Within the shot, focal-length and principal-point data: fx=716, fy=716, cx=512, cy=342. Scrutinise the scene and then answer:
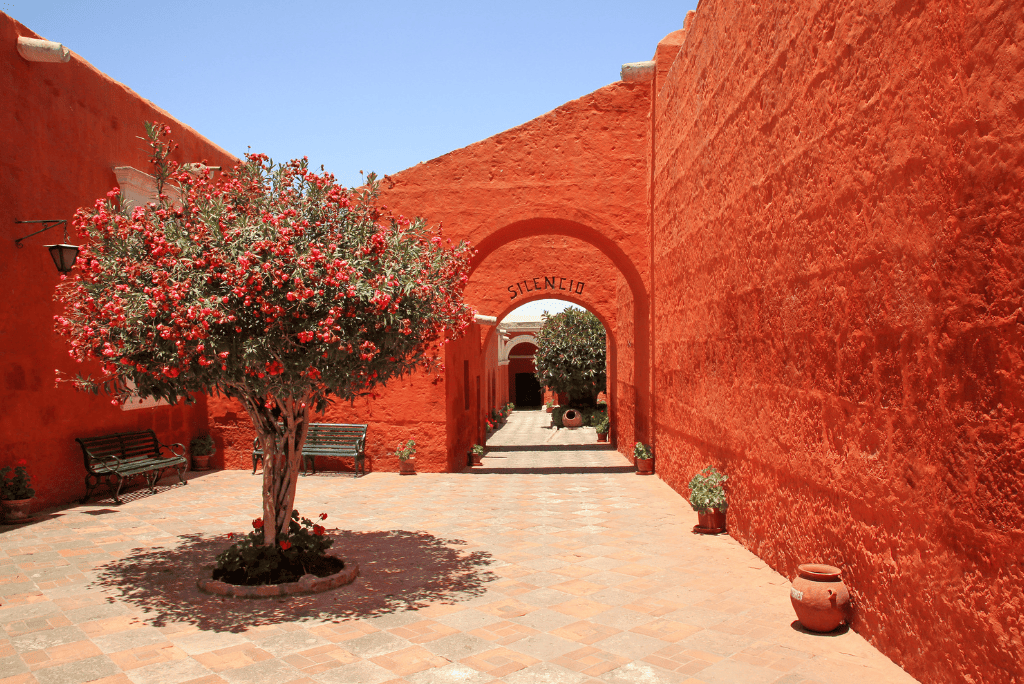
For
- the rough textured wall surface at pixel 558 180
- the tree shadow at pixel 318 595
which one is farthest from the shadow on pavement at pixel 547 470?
the tree shadow at pixel 318 595

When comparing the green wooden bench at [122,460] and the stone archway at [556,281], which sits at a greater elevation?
the stone archway at [556,281]

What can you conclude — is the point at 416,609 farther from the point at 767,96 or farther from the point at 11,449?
the point at 11,449

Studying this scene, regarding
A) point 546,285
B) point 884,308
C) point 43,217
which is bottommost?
point 884,308

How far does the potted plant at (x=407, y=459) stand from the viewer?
1149 centimetres

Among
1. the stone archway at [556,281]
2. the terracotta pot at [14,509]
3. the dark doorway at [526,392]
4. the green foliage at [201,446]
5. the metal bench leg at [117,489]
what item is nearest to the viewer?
the terracotta pot at [14,509]

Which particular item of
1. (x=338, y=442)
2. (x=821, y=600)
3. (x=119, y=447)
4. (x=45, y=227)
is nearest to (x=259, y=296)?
(x=821, y=600)

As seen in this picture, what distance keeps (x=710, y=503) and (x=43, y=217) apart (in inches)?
327

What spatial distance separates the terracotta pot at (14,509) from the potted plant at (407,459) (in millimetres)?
5120

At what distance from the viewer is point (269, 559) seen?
19.1 ft

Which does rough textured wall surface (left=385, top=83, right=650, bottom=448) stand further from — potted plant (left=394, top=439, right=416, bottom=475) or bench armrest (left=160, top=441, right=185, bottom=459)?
bench armrest (left=160, top=441, right=185, bottom=459)

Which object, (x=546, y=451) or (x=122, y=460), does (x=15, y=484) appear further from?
(x=546, y=451)

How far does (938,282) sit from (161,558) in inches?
260

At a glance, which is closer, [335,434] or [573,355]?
[335,434]

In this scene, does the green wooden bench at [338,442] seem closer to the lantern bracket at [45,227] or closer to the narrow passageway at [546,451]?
the narrow passageway at [546,451]
